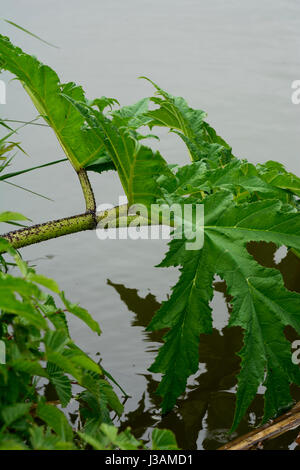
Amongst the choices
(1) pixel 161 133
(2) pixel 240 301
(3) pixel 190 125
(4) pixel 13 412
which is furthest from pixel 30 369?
(1) pixel 161 133

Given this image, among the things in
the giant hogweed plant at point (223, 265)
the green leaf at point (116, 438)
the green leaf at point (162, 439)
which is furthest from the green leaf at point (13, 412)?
the giant hogweed plant at point (223, 265)

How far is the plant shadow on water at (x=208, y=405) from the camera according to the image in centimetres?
163

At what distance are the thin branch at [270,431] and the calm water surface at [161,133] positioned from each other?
101mm

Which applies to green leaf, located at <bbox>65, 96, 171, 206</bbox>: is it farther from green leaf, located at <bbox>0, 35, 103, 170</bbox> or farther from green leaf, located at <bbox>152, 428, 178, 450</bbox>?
green leaf, located at <bbox>152, 428, 178, 450</bbox>

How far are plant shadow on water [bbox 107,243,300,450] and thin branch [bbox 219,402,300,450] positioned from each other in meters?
0.10

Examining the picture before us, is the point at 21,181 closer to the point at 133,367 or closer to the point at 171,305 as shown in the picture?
the point at 133,367

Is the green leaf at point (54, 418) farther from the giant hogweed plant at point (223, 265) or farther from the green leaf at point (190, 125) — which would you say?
the green leaf at point (190, 125)

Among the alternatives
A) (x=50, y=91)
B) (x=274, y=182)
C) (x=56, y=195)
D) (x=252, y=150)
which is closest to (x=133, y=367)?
(x=274, y=182)

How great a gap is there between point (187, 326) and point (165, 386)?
0.16 metres

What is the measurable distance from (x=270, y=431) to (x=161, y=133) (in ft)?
6.71

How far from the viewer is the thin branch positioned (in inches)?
56.1

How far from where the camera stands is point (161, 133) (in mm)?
3277

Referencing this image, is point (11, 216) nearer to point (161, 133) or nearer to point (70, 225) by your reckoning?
point (70, 225)

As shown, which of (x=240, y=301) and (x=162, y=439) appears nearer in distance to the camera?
(x=162, y=439)
